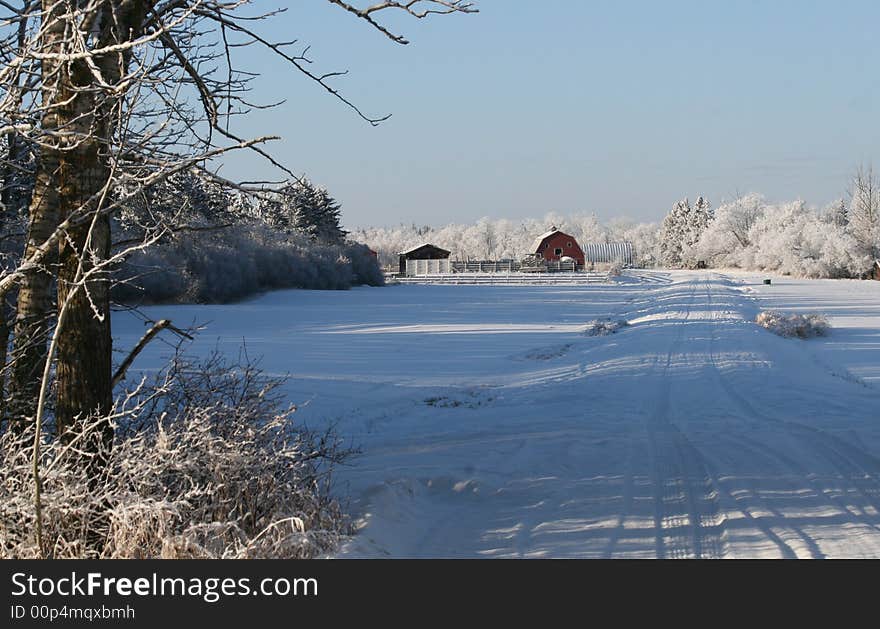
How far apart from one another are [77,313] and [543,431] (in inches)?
282

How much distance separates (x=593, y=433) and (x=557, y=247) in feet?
353

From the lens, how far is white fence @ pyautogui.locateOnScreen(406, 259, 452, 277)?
331ft

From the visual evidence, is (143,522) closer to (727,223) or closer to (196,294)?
(196,294)

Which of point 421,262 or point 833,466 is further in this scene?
point 421,262

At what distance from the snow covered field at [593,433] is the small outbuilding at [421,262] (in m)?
71.9

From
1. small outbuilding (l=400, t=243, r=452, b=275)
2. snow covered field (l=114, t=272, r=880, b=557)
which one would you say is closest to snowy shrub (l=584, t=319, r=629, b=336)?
snow covered field (l=114, t=272, r=880, b=557)

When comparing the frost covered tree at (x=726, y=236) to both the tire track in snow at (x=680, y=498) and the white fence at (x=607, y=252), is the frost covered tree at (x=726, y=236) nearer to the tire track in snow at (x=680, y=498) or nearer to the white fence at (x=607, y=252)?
the white fence at (x=607, y=252)

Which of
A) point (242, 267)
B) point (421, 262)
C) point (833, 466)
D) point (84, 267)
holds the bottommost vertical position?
point (833, 466)

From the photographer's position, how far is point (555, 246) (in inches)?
4641

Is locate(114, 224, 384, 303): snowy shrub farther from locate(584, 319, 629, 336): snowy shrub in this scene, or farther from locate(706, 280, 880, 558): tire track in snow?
locate(706, 280, 880, 558): tire track in snow

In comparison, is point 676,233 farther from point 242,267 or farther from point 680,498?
point 680,498

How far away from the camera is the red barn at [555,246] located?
117 metres

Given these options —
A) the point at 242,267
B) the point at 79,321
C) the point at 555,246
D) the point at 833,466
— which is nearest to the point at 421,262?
the point at 555,246

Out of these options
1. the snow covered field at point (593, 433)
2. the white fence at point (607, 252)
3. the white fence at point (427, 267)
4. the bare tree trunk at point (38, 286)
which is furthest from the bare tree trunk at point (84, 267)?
the white fence at point (607, 252)
